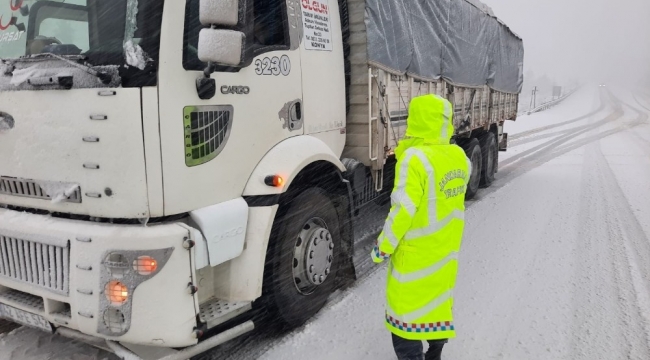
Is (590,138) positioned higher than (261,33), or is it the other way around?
(261,33)

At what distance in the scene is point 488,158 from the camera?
897 centimetres

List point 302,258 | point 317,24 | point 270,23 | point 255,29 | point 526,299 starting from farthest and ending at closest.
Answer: point 526,299 → point 317,24 → point 302,258 → point 270,23 → point 255,29

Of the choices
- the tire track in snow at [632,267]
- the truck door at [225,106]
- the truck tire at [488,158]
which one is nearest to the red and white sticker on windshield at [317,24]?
the truck door at [225,106]

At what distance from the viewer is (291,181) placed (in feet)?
10.6

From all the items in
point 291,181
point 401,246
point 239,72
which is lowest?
point 401,246

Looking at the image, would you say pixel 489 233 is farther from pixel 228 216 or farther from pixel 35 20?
pixel 35 20

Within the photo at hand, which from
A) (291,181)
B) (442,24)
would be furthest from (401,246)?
(442,24)

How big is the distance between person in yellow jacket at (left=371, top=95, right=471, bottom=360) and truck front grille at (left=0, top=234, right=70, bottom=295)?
5.55 feet

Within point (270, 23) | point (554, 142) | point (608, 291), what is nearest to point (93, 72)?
point (270, 23)

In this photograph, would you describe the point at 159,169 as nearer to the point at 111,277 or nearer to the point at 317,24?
the point at 111,277

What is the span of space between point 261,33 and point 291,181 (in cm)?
103

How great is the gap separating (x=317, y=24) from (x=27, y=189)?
2344 mm

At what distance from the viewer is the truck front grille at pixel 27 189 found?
100.0 inches

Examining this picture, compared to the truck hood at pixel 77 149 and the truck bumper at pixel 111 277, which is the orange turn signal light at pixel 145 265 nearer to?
the truck bumper at pixel 111 277
